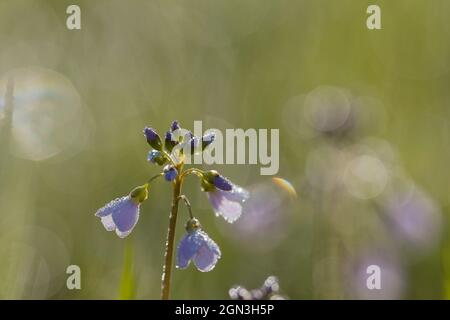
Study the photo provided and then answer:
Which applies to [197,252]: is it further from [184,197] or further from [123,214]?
[123,214]

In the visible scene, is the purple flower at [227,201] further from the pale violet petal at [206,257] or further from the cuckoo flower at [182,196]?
the pale violet petal at [206,257]

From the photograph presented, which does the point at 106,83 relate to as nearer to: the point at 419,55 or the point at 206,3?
the point at 206,3

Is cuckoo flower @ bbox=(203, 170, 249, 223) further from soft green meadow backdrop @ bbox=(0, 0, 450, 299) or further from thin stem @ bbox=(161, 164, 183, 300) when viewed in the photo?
soft green meadow backdrop @ bbox=(0, 0, 450, 299)

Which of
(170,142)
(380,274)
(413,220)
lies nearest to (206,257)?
(170,142)

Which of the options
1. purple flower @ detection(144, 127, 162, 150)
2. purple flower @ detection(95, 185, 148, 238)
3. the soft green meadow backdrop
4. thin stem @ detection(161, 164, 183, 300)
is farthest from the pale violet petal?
the soft green meadow backdrop

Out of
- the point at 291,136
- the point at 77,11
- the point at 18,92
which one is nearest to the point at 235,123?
the point at 291,136
